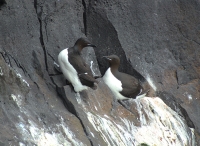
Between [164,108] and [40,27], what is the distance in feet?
8.17

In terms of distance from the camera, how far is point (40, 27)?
9977mm

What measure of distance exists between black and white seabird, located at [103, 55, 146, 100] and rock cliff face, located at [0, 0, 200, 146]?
185 millimetres

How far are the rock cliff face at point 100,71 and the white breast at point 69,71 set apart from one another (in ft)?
0.46

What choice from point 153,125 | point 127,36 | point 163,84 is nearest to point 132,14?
point 127,36

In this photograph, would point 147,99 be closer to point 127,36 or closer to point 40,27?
point 127,36

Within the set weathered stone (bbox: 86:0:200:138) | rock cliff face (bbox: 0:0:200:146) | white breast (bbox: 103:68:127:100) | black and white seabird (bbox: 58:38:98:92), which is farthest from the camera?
weathered stone (bbox: 86:0:200:138)

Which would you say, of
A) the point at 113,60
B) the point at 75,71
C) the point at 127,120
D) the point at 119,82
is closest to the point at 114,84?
the point at 119,82

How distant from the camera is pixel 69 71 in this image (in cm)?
927

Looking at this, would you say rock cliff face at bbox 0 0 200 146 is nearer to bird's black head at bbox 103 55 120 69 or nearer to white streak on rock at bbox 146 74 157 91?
white streak on rock at bbox 146 74 157 91

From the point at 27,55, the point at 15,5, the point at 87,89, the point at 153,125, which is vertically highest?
the point at 15,5

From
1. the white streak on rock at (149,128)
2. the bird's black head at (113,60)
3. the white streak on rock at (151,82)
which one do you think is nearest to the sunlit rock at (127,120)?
the white streak on rock at (149,128)

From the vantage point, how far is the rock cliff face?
826 cm

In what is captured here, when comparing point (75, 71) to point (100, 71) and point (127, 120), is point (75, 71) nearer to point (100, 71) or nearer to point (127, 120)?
point (127, 120)

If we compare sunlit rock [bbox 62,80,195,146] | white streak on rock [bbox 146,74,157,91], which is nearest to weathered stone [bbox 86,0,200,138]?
white streak on rock [bbox 146,74,157,91]
